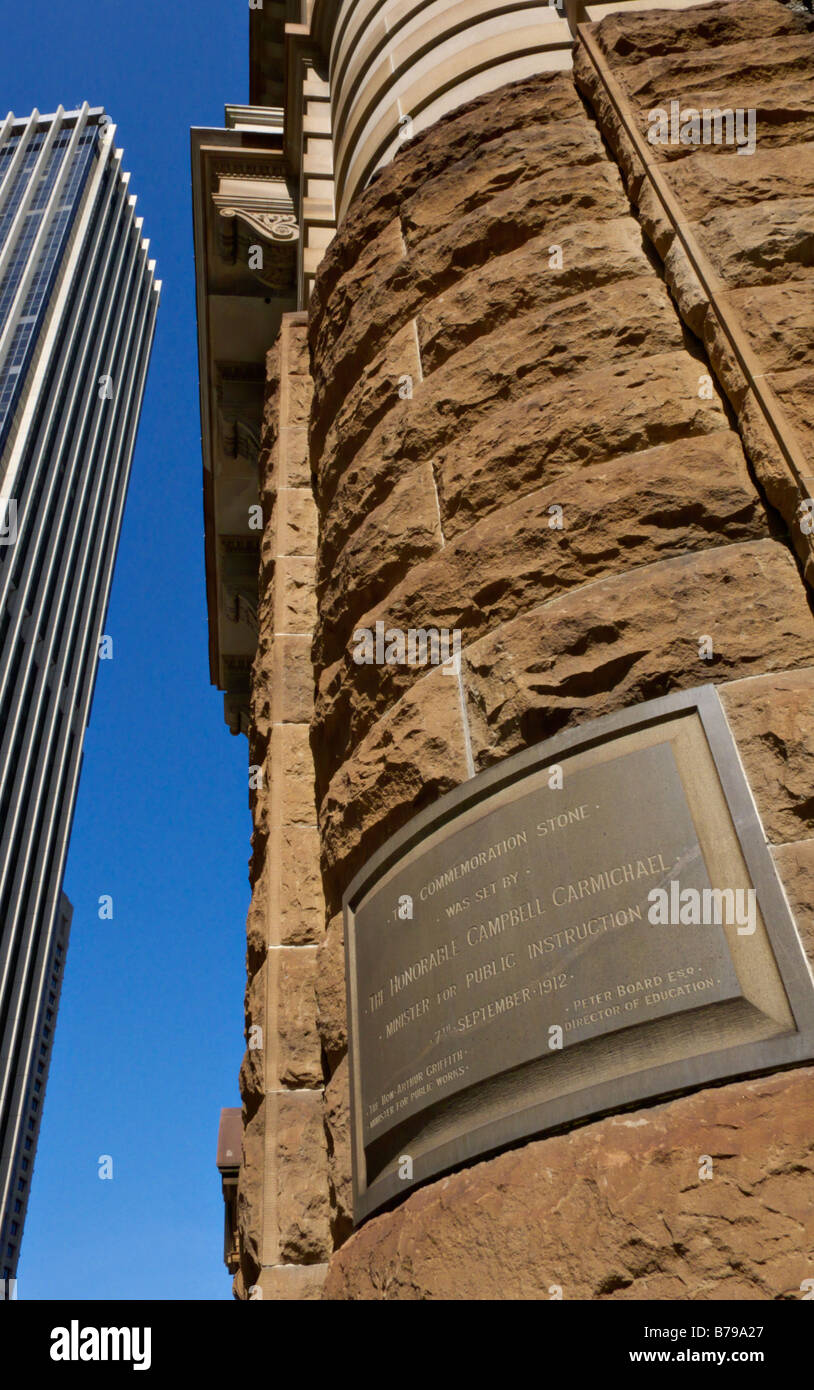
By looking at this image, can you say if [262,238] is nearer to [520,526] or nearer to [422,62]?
[422,62]

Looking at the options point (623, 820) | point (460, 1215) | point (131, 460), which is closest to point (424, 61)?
point (623, 820)

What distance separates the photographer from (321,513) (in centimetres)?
606

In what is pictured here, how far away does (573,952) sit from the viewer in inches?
128

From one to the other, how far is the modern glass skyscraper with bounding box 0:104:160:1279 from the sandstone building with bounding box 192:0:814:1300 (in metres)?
71.3

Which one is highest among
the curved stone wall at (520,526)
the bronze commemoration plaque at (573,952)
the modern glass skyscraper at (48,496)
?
the modern glass skyscraper at (48,496)

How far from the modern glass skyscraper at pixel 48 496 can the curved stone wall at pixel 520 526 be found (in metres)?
71.5

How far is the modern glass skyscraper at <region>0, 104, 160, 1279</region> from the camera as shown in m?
75.9

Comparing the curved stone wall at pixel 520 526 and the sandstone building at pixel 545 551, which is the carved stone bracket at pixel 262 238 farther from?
the curved stone wall at pixel 520 526

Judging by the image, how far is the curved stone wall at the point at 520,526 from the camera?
11.3ft

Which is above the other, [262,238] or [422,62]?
[262,238]

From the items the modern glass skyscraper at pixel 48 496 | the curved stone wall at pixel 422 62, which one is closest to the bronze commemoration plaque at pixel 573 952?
the curved stone wall at pixel 422 62

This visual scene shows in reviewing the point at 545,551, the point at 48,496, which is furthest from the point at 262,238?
the point at 48,496

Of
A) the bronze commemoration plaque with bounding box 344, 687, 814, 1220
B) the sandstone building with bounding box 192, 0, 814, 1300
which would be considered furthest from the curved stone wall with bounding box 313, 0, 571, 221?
the bronze commemoration plaque with bounding box 344, 687, 814, 1220

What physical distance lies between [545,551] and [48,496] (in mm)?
86102
